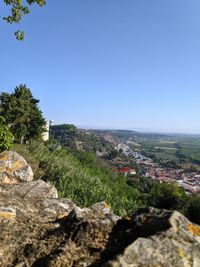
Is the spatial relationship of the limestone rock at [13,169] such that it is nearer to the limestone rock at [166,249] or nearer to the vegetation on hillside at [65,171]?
the vegetation on hillside at [65,171]

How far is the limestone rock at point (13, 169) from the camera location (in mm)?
11211

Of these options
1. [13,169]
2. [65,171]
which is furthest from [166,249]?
[65,171]

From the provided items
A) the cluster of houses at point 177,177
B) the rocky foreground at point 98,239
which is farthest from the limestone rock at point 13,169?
the cluster of houses at point 177,177

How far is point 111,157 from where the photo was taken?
13175 cm

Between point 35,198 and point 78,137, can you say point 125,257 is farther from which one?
point 78,137

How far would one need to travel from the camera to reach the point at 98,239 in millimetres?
4379

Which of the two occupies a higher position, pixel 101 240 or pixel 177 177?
pixel 101 240

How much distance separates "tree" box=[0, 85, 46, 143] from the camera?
3216 centimetres

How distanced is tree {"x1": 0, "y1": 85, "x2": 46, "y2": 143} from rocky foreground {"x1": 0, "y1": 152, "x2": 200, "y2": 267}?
2721cm

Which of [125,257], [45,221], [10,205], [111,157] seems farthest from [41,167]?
[111,157]

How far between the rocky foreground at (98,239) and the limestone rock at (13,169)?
5.33m

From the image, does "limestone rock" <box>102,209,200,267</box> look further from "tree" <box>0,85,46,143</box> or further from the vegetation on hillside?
"tree" <box>0,85,46,143</box>

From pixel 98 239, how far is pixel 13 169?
782 cm

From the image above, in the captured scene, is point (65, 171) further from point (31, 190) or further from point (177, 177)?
point (177, 177)
